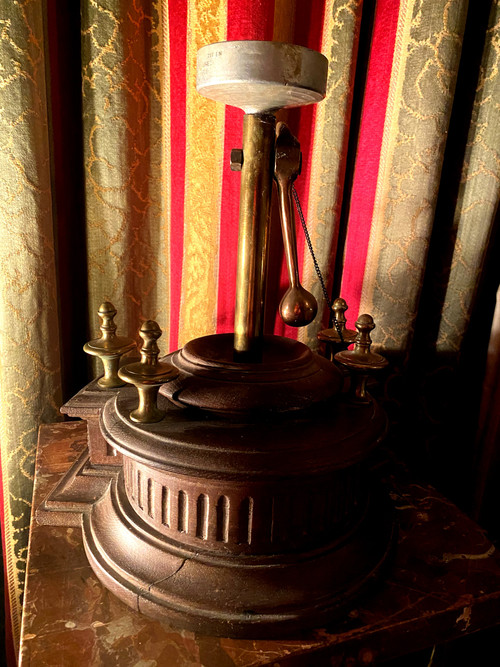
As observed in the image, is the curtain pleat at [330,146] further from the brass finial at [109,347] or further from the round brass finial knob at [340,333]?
the brass finial at [109,347]

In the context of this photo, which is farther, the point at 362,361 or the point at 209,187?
the point at 209,187

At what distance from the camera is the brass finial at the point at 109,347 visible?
851 mm

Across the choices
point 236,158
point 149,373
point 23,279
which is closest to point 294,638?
point 149,373

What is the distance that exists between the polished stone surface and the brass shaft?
368mm

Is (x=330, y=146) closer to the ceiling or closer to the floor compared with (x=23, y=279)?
closer to the ceiling

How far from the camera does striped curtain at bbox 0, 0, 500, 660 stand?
972 millimetres

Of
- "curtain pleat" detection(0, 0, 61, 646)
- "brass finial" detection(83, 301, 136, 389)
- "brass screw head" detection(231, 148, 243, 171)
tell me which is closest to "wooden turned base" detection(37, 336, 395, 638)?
"brass finial" detection(83, 301, 136, 389)

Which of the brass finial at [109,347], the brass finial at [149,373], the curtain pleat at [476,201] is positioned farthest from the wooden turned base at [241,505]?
the curtain pleat at [476,201]

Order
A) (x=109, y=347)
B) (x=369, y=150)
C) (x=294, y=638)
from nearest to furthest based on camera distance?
(x=294, y=638) < (x=109, y=347) < (x=369, y=150)

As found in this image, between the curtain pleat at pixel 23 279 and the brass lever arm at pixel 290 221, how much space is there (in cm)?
50

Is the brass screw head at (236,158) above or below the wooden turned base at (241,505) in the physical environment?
above

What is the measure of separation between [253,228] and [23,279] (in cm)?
51

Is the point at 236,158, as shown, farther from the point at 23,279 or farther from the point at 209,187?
the point at 23,279

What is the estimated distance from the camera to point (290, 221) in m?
0.71
